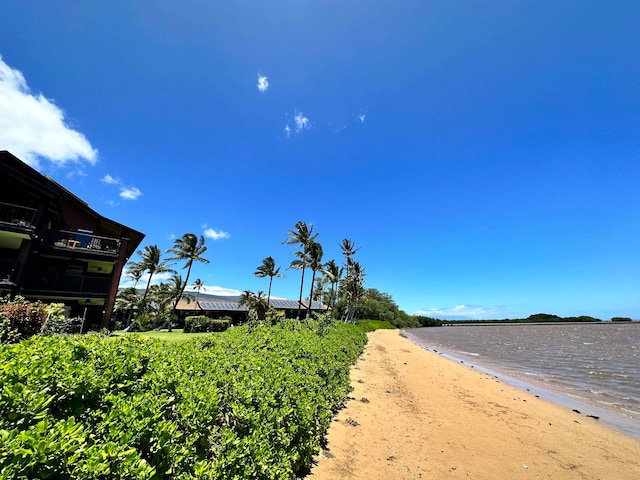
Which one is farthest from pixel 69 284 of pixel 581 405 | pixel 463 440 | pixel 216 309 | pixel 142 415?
pixel 216 309

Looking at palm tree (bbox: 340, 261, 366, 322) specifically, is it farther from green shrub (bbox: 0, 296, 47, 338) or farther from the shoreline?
green shrub (bbox: 0, 296, 47, 338)

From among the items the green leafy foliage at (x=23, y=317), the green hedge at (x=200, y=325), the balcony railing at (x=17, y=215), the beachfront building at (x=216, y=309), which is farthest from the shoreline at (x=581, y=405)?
the beachfront building at (x=216, y=309)

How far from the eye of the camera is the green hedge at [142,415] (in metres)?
1.98

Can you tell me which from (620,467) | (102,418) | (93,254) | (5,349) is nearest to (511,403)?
(620,467)

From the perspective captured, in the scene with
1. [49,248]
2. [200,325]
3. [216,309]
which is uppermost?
[49,248]

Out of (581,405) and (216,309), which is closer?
(581,405)

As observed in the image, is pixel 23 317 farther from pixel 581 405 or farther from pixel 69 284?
pixel 581 405

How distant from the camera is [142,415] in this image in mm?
2768

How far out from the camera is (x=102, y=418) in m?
2.68

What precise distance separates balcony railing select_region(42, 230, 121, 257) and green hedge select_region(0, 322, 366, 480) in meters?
17.9

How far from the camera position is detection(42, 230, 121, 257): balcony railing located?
17.2 m

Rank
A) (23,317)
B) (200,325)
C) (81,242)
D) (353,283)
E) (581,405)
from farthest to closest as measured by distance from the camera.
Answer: (353,283)
(200,325)
(81,242)
(581,405)
(23,317)

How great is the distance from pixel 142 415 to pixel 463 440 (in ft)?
25.3

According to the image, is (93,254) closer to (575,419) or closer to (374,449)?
(374,449)
